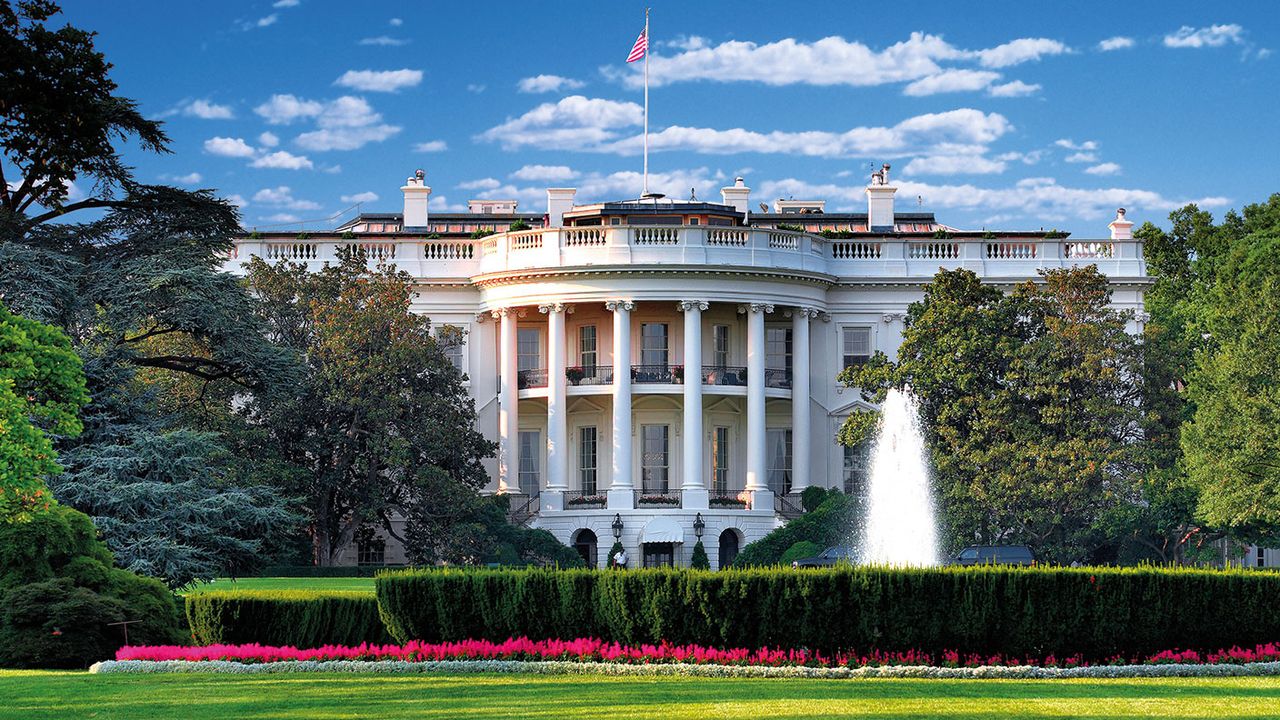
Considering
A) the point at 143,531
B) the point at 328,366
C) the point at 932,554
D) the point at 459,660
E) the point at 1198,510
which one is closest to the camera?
the point at 459,660

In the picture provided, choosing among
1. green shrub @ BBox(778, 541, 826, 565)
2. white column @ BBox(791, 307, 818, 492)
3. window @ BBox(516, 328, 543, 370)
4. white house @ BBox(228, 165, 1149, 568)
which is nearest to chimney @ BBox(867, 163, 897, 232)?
white house @ BBox(228, 165, 1149, 568)

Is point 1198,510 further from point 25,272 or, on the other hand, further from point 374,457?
point 25,272

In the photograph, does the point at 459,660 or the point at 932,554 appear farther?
the point at 932,554

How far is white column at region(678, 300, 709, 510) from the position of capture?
207 feet

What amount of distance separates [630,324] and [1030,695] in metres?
42.7

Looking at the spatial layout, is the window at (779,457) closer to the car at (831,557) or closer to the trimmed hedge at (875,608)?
the car at (831,557)

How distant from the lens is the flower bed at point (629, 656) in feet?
89.2

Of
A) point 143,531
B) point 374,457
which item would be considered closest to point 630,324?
point 374,457

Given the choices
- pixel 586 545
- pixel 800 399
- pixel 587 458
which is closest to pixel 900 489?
pixel 800 399

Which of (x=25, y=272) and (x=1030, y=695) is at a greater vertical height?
(x=25, y=272)

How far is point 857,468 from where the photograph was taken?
215ft

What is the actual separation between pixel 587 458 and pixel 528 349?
14.2ft

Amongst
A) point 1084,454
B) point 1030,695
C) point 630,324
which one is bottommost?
point 1030,695

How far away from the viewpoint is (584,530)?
64.0 meters
